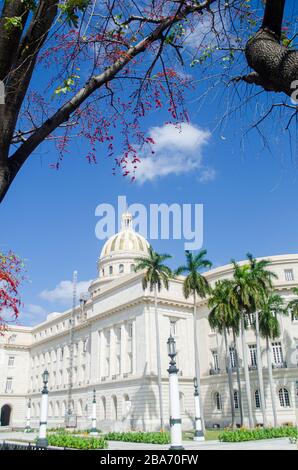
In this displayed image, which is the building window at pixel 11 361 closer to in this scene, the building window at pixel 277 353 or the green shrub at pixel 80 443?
the building window at pixel 277 353

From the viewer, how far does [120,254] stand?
77562 millimetres

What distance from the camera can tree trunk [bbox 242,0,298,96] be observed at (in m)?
3.71

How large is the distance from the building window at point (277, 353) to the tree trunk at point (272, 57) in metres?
46.0

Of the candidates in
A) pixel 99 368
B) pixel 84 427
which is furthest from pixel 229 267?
pixel 84 427

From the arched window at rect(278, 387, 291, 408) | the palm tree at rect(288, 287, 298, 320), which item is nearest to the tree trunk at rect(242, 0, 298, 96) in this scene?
the palm tree at rect(288, 287, 298, 320)

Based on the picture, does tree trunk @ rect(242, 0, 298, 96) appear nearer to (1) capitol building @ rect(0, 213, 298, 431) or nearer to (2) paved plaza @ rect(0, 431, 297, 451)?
(2) paved plaza @ rect(0, 431, 297, 451)

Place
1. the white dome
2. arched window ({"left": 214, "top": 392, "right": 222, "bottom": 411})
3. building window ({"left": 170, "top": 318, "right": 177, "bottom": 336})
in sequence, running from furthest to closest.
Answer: the white dome → building window ({"left": 170, "top": 318, "right": 177, "bottom": 336}) → arched window ({"left": 214, "top": 392, "right": 222, "bottom": 411})

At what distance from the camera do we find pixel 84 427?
53906 millimetres

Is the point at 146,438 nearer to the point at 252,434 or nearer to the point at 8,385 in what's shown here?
the point at 252,434

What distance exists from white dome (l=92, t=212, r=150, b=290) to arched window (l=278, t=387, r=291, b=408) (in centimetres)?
3489

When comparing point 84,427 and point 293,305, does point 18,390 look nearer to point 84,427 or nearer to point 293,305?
point 84,427

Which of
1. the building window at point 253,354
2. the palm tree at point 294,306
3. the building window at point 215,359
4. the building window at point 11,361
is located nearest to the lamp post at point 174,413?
the palm tree at point 294,306

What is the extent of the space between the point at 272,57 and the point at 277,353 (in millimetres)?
46745
